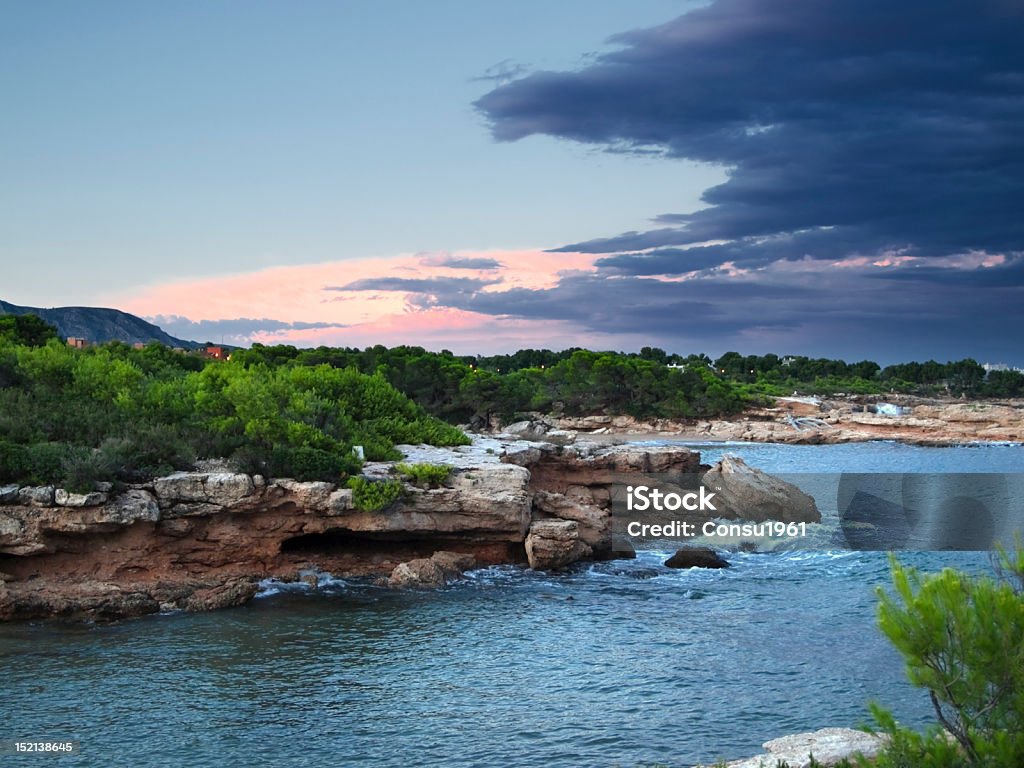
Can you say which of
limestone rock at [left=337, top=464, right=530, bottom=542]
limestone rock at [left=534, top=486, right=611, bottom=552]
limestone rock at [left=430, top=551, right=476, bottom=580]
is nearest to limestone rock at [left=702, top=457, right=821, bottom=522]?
limestone rock at [left=534, top=486, right=611, bottom=552]

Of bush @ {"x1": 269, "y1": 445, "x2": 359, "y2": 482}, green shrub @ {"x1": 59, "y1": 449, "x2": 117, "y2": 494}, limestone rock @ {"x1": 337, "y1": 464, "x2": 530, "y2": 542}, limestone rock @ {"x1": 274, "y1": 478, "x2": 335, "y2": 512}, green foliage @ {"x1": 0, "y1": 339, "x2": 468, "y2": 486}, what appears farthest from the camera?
limestone rock @ {"x1": 337, "y1": 464, "x2": 530, "y2": 542}

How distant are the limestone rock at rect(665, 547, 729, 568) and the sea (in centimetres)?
149

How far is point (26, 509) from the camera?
19859mm

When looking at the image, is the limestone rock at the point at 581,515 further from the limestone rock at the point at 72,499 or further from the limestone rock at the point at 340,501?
the limestone rock at the point at 72,499

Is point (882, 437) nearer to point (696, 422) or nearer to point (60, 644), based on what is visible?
point (696, 422)

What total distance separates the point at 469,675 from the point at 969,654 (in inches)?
400

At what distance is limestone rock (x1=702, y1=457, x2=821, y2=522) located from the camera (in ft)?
104

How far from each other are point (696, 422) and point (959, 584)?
282 feet

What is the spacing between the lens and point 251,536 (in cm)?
2244

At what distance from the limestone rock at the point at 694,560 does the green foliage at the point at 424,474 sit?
22.9 feet

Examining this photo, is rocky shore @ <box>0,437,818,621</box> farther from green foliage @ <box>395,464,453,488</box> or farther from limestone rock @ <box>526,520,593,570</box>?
green foliage @ <box>395,464,453,488</box>

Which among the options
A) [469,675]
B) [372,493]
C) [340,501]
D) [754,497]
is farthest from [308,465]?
[754,497]

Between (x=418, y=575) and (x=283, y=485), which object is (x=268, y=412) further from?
(x=418, y=575)

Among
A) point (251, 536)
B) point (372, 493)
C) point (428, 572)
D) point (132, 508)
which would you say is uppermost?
point (372, 493)
